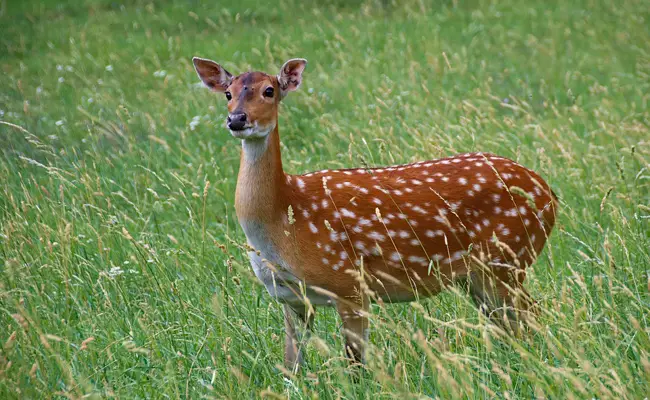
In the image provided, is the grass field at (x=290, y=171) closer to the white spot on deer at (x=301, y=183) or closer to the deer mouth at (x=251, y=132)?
the deer mouth at (x=251, y=132)

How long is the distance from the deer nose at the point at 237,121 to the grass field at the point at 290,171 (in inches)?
15.0

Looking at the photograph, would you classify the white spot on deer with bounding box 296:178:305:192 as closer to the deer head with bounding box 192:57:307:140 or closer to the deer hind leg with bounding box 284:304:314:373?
the deer head with bounding box 192:57:307:140

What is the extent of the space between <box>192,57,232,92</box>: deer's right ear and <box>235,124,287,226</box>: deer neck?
22.7 inches

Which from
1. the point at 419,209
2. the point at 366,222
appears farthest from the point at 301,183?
the point at 419,209

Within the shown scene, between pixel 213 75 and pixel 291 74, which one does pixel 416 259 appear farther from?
pixel 213 75

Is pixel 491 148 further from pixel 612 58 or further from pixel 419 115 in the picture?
pixel 612 58

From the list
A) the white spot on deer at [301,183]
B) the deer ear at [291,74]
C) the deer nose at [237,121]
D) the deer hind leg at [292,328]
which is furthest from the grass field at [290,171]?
the deer ear at [291,74]

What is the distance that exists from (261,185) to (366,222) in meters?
0.60

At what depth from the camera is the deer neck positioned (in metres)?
4.60

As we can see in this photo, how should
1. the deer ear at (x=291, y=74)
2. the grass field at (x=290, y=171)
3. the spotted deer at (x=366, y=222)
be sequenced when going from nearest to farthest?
the grass field at (x=290, y=171), the spotted deer at (x=366, y=222), the deer ear at (x=291, y=74)

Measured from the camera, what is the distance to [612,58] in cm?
1116

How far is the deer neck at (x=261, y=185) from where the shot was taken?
460cm

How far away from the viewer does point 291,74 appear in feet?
16.9

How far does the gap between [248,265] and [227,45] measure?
7.67 meters
